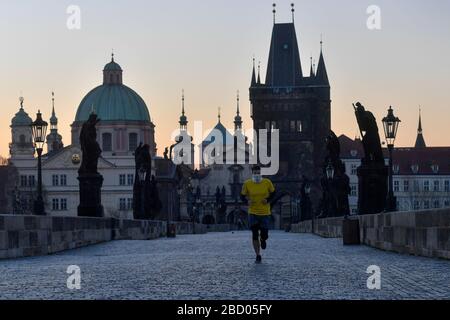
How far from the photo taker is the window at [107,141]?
157200 mm

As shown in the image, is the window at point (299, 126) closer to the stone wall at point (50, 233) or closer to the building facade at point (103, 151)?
the building facade at point (103, 151)

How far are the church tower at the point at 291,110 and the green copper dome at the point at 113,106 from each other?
59.3 ft

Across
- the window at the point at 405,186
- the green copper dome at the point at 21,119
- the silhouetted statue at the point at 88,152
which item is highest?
the green copper dome at the point at 21,119

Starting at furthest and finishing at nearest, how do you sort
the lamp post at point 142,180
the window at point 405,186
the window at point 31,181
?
the window at point 405,186 < the window at point 31,181 < the lamp post at point 142,180

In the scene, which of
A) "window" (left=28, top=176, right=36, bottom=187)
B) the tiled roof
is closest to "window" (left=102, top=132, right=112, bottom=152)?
"window" (left=28, top=176, right=36, bottom=187)

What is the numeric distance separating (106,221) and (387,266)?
56.7ft

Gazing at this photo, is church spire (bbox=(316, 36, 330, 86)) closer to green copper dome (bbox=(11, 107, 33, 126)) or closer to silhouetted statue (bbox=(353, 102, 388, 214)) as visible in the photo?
green copper dome (bbox=(11, 107, 33, 126))

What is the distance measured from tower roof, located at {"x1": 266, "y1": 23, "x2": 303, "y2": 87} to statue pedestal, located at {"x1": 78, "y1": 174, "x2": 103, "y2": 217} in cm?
12880

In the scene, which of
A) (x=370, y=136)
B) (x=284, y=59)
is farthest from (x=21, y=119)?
(x=370, y=136)

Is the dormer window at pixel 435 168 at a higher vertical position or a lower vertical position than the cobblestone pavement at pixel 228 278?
higher

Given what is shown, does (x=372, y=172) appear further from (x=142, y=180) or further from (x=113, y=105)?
(x=113, y=105)

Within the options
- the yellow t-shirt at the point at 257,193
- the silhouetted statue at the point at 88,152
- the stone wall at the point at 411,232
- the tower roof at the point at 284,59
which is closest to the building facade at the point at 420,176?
the tower roof at the point at 284,59

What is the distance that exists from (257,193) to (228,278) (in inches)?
152
